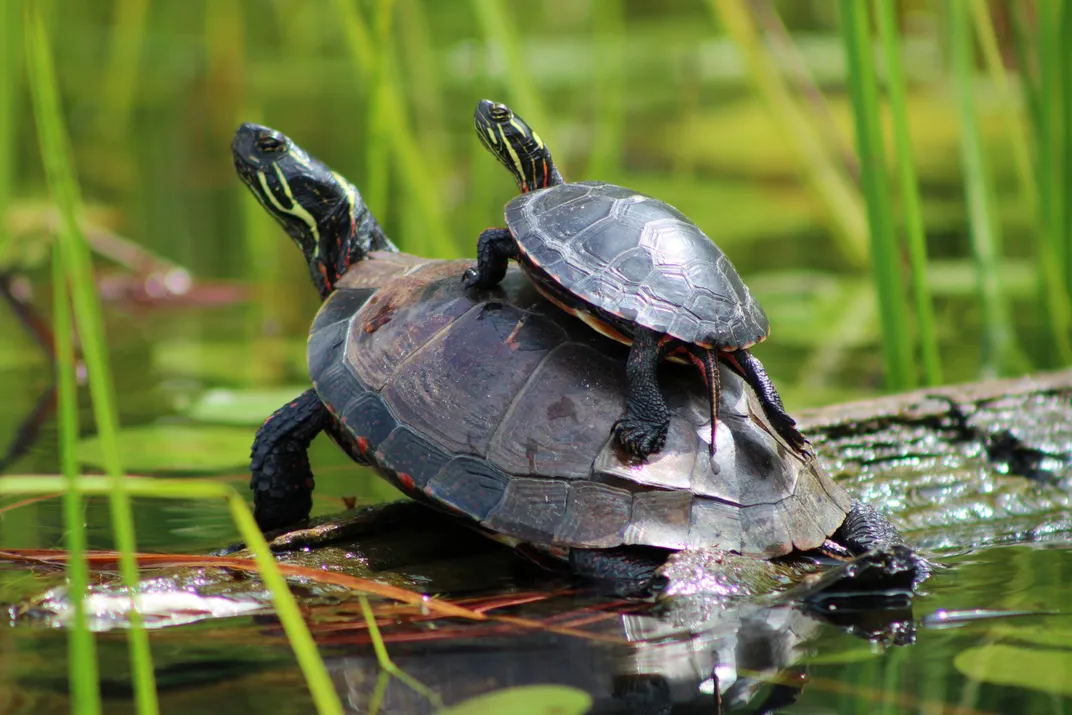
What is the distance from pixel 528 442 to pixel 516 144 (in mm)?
1139

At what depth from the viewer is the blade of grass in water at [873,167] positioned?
127 inches

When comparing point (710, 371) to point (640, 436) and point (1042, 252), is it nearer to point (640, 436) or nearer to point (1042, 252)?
point (640, 436)

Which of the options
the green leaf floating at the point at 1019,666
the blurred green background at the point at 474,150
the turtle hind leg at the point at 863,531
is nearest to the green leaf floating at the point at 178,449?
the blurred green background at the point at 474,150

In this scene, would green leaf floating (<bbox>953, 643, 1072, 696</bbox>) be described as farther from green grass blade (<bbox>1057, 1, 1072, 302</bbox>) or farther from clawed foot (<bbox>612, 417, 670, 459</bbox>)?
green grass blade (<bbox>1057, 1, 1072, 302</bbox>)

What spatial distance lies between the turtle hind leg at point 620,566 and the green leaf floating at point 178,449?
161 centimetres

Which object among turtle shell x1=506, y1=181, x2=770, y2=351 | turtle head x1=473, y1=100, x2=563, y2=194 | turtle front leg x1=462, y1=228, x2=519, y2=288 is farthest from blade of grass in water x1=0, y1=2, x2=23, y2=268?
turtle shell x1=506, y1=181, x2=770, y2=351

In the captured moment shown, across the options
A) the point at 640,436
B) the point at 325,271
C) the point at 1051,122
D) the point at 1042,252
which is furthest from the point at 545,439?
the point at 1051,122

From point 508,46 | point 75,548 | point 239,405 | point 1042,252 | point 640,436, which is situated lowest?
point 75,548

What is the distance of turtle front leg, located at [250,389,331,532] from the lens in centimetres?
310

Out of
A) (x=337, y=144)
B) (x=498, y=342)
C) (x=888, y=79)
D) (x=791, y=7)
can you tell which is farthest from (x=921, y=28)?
(x=498, y=342)

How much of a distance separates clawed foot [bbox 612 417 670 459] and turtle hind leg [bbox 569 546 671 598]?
23cm

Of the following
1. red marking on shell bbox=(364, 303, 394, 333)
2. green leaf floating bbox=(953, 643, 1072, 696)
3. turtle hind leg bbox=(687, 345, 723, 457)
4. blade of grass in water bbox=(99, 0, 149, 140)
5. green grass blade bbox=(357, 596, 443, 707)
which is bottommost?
green leaf floating bbox=(953, 643, 1072, 696)

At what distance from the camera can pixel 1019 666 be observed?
6.61ft

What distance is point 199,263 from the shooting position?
677cm
